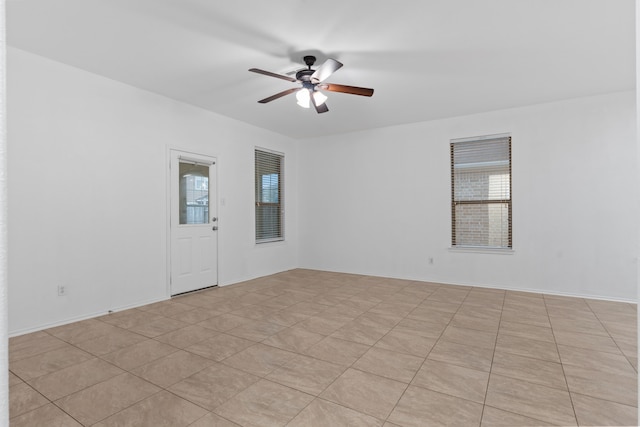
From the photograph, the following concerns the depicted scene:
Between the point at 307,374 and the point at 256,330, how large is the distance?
→ 3.30 ft

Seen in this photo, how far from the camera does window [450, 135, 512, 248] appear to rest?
4922 millimetres

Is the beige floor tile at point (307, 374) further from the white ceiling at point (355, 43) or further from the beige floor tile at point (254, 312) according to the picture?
the white ceiling at point (355, 43)

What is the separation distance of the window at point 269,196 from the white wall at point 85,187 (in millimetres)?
1273

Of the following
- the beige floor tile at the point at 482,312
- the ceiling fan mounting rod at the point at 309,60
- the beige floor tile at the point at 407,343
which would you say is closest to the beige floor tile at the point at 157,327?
the beige floor tile at the point at 407,343

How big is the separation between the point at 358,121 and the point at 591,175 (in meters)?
3.35

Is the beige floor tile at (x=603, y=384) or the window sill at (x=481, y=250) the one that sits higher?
the window sill at (x=481, y=250)

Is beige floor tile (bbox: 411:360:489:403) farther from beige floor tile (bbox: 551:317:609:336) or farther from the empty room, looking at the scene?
beige floor tile (bbox: 551:317:609:336)

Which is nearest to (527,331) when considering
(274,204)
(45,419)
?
(45,419)

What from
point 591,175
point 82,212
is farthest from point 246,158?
point 591,175

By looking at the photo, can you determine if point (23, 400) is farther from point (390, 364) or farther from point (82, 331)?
point (390, 364)

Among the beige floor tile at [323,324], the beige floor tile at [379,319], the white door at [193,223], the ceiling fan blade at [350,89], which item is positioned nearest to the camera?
the ceiling fan blade at [350,89]

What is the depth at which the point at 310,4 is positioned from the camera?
96.1 inches

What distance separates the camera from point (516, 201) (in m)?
4.77

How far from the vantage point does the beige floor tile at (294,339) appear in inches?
110
